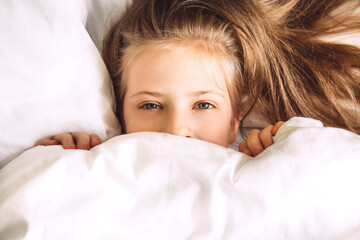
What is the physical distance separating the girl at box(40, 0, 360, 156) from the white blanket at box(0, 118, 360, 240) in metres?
0.26

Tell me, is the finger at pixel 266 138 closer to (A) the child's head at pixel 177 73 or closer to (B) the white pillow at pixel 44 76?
(A) the child's head at pixel 177 73

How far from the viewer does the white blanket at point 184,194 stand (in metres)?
0.63

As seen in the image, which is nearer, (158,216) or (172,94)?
(158,216)

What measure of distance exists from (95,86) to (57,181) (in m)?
0.39

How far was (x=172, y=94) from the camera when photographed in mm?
1002

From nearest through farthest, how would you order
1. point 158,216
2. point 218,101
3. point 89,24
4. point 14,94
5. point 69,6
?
point 158,216 → point 14,94 → point 69,6 → point 218,101 → point 89,24

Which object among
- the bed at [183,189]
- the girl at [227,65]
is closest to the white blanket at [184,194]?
the bed at [183,189]

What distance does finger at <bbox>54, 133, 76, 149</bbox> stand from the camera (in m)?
0.88

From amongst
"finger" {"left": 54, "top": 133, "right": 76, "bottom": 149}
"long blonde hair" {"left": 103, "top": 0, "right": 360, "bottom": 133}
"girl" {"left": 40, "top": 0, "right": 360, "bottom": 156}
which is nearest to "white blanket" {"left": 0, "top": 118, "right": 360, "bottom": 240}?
"finger" {"left": 54, "top": 133, "right": 76, "bottom": 149}

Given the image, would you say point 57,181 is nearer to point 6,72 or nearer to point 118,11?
point 6,72

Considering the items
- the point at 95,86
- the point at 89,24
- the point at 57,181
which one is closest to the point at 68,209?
the point at 57,181

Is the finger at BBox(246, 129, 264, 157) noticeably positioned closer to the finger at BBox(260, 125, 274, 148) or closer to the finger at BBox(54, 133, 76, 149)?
the finger at BBox(260, 125, 274, 148)

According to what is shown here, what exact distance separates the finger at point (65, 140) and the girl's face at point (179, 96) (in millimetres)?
203

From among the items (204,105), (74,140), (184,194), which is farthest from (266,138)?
(74,140)
